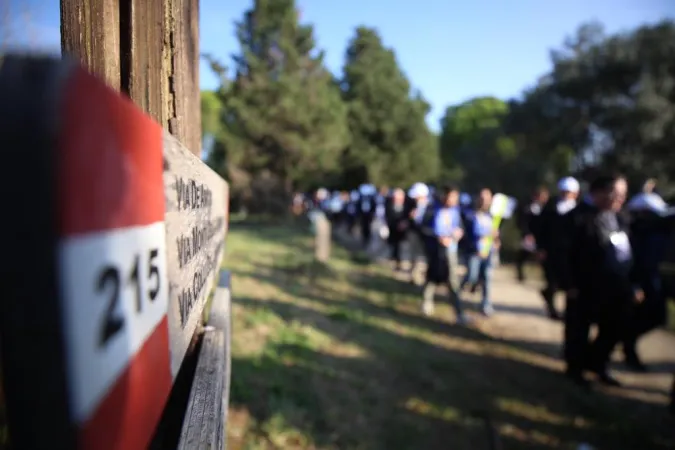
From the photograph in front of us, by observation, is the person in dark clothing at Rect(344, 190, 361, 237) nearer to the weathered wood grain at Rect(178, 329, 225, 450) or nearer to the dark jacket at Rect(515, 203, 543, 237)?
the dark jacket at Rect(515, 203, 543, 237)

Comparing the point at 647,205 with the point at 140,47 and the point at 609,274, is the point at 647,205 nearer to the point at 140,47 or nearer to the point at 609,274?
the point at 609,274

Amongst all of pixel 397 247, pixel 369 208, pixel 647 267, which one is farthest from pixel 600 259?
pixel 369 208

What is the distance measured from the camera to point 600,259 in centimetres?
418

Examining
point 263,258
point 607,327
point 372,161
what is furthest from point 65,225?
point 372,161

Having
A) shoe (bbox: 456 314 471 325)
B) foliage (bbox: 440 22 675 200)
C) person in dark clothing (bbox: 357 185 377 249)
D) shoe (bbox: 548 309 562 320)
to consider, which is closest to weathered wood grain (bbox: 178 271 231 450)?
shoe (bbox: 456 314 471 325)

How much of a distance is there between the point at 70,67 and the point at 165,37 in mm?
909

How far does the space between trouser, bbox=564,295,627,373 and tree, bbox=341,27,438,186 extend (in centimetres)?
2970

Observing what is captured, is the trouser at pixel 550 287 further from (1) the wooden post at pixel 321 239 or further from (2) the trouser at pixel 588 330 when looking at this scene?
(1) the wooden post at pixel 321 239

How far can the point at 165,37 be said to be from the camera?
3.87ft

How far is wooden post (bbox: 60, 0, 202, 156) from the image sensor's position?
1.03 m

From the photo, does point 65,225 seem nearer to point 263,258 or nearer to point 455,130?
point 263,258

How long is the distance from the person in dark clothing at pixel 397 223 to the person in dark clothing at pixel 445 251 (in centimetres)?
353

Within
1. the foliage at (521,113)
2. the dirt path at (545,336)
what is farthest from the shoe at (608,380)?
Result: the foliage at (521,113)

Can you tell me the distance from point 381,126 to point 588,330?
32.1 metres
